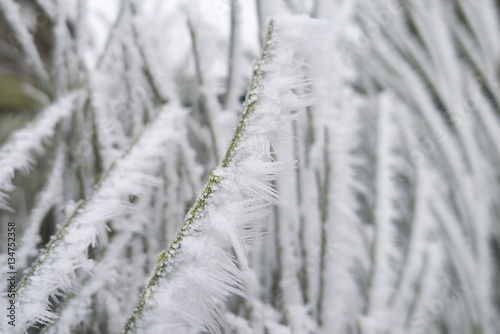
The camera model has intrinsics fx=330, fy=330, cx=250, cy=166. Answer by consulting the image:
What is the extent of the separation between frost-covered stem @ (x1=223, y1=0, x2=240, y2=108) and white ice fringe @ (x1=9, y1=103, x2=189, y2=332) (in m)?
0.17

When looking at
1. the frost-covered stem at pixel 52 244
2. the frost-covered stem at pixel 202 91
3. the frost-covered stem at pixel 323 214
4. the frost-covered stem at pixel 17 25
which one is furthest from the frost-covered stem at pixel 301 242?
the frost-covered stem at pixel 17 25

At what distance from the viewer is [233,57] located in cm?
61

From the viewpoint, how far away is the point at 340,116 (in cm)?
69

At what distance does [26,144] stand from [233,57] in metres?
0.38

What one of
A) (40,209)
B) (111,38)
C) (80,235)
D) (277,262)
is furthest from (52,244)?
(111,38)

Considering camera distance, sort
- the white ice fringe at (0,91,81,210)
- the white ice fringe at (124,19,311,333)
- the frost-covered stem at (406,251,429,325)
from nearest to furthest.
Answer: the white ice fringe at (124,19,311,333) → the white ice fringe at (0,91,81,210) → the frost-covered stem at (406,251,429,325)

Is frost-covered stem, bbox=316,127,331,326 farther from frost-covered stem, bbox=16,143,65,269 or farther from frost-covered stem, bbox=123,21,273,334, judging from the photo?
frost-covered stem, bbox=16,143,65,269

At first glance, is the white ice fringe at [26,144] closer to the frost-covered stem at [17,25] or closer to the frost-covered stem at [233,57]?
the frost-covered stem at [17,25]

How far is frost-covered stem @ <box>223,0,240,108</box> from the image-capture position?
57 cm

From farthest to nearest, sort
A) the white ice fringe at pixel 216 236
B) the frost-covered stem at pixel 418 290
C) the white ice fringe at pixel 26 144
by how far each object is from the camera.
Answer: the frost-covered stem at pixel 418 290 < the white ice fringe at pixel 26 144 < the white ice fringe at pixel 216 236

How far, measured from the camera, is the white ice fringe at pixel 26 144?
1.58ft

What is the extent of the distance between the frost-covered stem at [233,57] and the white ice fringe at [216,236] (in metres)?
0.31

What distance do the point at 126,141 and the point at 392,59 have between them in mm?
718

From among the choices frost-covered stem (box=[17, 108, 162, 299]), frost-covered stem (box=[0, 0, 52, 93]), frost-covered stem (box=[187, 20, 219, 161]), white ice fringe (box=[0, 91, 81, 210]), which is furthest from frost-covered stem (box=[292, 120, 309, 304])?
frost-covered stem (box=[0, 0, 52, 93])
